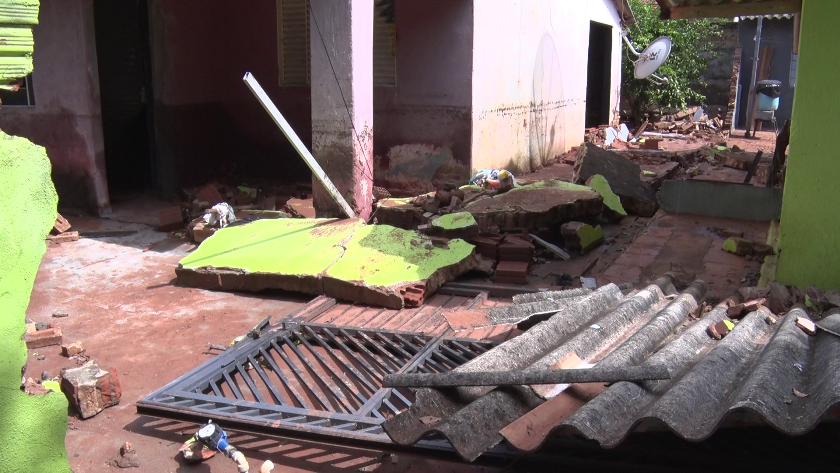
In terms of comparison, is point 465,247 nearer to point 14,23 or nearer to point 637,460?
point 637,460

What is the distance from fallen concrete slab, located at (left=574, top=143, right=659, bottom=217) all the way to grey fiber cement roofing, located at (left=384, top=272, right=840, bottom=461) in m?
5.56

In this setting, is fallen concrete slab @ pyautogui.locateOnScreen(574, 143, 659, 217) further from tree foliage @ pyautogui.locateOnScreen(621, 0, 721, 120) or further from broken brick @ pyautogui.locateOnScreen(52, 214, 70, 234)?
tree foliage @ pyautogui.locateOnScreen(621, 0, 721, 120)

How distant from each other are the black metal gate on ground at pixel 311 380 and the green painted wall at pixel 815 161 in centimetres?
215

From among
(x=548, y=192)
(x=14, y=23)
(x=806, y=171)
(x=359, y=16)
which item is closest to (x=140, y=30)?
(x=359, y=16)

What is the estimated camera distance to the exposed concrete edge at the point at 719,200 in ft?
24.1

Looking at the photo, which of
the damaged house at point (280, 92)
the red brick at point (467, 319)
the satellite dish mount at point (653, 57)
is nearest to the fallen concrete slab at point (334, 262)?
the damaged house at point (280, 92)

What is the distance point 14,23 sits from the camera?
292 centimetres

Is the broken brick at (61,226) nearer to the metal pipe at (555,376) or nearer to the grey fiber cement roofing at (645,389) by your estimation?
the grey fiber cement roofing at (645,389)


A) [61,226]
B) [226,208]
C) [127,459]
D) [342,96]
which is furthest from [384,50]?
[127,459]

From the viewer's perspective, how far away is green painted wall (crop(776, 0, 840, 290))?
448 centimetres

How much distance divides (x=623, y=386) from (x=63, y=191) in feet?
28.9

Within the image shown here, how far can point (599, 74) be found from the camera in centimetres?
1936

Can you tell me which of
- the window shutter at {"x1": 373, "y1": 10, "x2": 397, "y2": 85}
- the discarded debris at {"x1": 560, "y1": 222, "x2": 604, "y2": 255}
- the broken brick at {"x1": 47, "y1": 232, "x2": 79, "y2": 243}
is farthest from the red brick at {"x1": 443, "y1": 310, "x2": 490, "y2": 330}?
the window shutter at {"x1": 373, "y1": 10, "x2": 397, "y2": 85}

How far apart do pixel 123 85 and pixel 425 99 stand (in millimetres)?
4450
